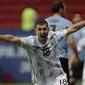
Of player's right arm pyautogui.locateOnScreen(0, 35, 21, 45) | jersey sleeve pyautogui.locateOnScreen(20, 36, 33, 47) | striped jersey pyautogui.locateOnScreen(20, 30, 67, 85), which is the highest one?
player's right arm pyautogui.locateOnScreen(0, 35, 21, 45)

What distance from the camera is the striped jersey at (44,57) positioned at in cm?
731

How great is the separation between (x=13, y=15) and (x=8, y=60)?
19.1 feet

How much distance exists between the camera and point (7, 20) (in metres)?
19.9

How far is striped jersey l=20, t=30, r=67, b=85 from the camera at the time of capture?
24.0ft

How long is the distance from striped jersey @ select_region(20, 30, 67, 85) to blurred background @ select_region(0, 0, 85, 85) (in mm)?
4146

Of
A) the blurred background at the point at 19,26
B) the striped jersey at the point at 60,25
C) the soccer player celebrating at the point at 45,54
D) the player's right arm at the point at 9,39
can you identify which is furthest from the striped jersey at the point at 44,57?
the blurred background at the point at 19,26

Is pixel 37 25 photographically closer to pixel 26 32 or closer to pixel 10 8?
pixel 26 32

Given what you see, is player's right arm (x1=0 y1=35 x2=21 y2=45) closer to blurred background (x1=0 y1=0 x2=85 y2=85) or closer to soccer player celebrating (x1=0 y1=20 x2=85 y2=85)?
soccer player celebrating (x1=0 y1=20 x2=85 y2=85)

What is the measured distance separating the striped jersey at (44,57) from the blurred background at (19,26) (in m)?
4.15

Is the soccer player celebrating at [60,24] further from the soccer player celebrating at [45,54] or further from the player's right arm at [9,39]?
the player's right arm at [9,39]

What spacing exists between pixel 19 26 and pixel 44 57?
12.0 m

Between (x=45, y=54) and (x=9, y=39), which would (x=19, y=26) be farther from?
(x=9, y=39)

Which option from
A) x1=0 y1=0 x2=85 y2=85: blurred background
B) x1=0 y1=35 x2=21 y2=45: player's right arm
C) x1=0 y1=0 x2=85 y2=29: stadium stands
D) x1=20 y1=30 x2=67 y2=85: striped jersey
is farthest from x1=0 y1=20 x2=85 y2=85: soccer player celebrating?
x1=0 y1=0 x2=85 y2=29: stadium stands

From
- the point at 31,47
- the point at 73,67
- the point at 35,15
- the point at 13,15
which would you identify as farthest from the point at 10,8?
the point at 31,47
